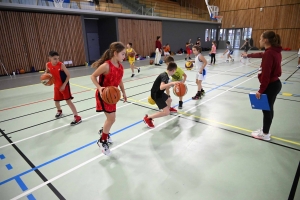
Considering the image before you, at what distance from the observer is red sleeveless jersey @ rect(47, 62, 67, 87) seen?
4387mm

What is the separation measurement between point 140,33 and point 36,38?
9047 mm

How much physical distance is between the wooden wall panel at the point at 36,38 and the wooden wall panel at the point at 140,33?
3.96 metres

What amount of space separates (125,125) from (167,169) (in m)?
1.84

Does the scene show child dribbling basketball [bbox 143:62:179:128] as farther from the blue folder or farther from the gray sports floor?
the blue folder

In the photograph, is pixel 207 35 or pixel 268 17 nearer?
pixel 268 17

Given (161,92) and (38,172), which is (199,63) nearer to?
(161,92)

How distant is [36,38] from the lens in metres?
12.4

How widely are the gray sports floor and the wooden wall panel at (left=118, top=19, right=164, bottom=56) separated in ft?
42.0

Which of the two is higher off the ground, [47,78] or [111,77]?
[111,77]

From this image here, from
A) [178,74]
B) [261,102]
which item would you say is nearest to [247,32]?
[178,74]

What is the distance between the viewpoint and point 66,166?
3051 millimetres

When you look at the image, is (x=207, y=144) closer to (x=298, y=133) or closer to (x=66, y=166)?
(x=298, y=133)

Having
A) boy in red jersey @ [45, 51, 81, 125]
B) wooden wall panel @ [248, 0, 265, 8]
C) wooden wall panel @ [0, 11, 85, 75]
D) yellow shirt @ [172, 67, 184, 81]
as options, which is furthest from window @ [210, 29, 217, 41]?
boy in red jersey @ [45, 51, 81, 125]

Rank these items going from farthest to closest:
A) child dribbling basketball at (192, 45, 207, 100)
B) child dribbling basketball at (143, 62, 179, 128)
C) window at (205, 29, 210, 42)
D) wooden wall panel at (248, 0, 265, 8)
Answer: window at (205, 29, 210, 42) → wooden wall panel at (248, 0, 265, 8) → child dribbling basketball at (192, 45, 207, 100) → child dribbling basketball at (143, 62, 179, 128)
